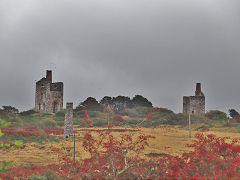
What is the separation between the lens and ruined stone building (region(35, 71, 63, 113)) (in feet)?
159

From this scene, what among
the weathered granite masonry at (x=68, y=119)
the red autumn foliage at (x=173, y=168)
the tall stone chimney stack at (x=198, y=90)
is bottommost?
the red autumn foliage at (x=173, y=168)

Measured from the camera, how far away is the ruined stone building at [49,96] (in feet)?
159

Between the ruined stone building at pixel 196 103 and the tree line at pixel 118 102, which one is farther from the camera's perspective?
the tree line at pixel 118 102

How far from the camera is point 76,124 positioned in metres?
40.6

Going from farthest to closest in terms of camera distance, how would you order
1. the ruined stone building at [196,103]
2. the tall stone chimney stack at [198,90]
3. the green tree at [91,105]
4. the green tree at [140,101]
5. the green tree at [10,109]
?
1. the green tree at [140,101]
2. the green tree at [91,105]
3. the tall stone chimney stack at [198,90]
4. the ruined stone building at [196,103]
5. the green tree at [10,109]

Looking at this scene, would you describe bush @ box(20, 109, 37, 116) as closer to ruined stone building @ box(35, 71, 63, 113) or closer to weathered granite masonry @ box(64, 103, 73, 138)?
ruined stone building @ box(35, 71, 63, 113)

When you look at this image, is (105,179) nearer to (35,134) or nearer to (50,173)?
(50,173)

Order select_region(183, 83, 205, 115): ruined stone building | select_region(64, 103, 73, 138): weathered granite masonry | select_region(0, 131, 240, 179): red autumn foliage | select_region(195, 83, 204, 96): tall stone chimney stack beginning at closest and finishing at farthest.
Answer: select_region(0, 131, 240, 179): red autumn foliage → select_region(64, 103, 73, 138): weathered granite masonry → select_region(183, 83, 205, 115): ruined stone building → select_region(195, 83, 204, 96): tall stone chimney stack

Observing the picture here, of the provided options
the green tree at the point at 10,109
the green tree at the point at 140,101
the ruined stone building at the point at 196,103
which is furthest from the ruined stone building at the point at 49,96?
the ruined stone building at the point at 196,103

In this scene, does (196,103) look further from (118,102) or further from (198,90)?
(118,102)

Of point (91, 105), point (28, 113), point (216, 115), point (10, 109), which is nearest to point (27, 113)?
point (28, 113)

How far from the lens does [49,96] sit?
4831cm

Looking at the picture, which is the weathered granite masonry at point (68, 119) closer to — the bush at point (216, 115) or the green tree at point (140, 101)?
the bush at point (216, 115)

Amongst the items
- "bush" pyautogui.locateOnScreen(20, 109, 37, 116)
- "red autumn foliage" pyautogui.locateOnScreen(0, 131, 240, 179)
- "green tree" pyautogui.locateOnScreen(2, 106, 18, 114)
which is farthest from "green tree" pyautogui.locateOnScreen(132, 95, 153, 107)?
"red autumn foliage" pyautogui.locateOnScreen(0, 131, 240, 179)
